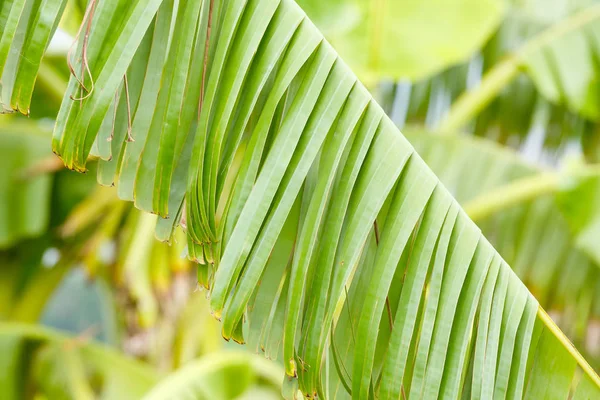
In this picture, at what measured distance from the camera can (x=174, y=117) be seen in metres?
0.58

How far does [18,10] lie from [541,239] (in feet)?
4.49

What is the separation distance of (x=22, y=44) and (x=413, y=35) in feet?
3.60

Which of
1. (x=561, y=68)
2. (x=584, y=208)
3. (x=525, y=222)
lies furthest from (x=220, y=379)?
(x=561, y=68)

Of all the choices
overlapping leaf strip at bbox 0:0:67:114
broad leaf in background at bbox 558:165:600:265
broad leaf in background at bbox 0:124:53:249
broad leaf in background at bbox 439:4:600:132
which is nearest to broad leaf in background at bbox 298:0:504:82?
broad leaf in background at bbox 439:4:600:132

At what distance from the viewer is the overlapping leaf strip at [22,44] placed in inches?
21.3

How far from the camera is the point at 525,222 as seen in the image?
5.21 feet

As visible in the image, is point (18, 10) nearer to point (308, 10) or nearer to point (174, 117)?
point (174, 117)

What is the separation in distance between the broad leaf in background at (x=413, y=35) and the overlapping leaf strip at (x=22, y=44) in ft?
3.15

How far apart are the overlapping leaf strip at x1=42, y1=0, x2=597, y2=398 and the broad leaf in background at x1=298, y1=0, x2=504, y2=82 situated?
852 mm

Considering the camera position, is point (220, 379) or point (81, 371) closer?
point (220, 379)

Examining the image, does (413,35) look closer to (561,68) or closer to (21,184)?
(561,68)

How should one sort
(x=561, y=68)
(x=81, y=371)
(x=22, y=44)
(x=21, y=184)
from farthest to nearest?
(x=561, y=68)
(x=21, y=184)
(x=81, y=371)
(x=22, y=44)

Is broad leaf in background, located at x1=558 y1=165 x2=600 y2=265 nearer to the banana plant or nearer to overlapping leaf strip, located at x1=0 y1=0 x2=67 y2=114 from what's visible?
the banana plant

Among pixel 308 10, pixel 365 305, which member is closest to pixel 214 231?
pixel 365 305
